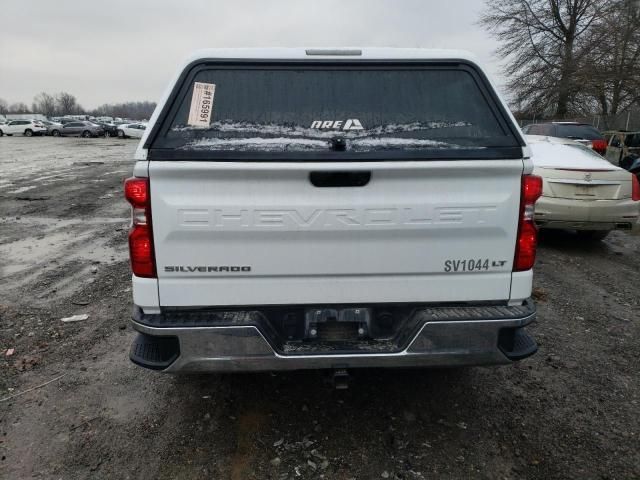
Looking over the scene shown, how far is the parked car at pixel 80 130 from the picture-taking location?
47812mm

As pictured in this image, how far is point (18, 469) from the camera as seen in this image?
2.74 m

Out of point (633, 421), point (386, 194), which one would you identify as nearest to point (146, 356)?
point (386, 194)

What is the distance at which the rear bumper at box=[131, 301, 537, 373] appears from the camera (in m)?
2.53

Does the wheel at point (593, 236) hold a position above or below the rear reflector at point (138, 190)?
below

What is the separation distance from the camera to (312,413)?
3250mm

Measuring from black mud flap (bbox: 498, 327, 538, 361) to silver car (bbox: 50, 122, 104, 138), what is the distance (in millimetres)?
51725

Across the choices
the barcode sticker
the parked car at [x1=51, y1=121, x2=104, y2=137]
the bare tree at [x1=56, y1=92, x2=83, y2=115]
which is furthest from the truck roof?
the bare tree at [x1=56, y1=92, x2=83, y2=115]

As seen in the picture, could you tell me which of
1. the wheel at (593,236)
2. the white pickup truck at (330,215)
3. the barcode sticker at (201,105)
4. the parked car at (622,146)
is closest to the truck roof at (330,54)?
the white pickup truck at (330,215)

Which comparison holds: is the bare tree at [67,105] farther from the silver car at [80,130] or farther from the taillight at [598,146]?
the taillight at [598,146]

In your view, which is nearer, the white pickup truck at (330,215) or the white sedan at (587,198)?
the white pickup truck at (330,215)

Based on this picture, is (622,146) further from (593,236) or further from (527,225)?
(527,225)

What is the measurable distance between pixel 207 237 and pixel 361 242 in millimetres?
786

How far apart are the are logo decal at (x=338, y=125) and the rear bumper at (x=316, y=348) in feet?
3.48

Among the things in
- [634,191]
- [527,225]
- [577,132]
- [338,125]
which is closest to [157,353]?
[338,125]
